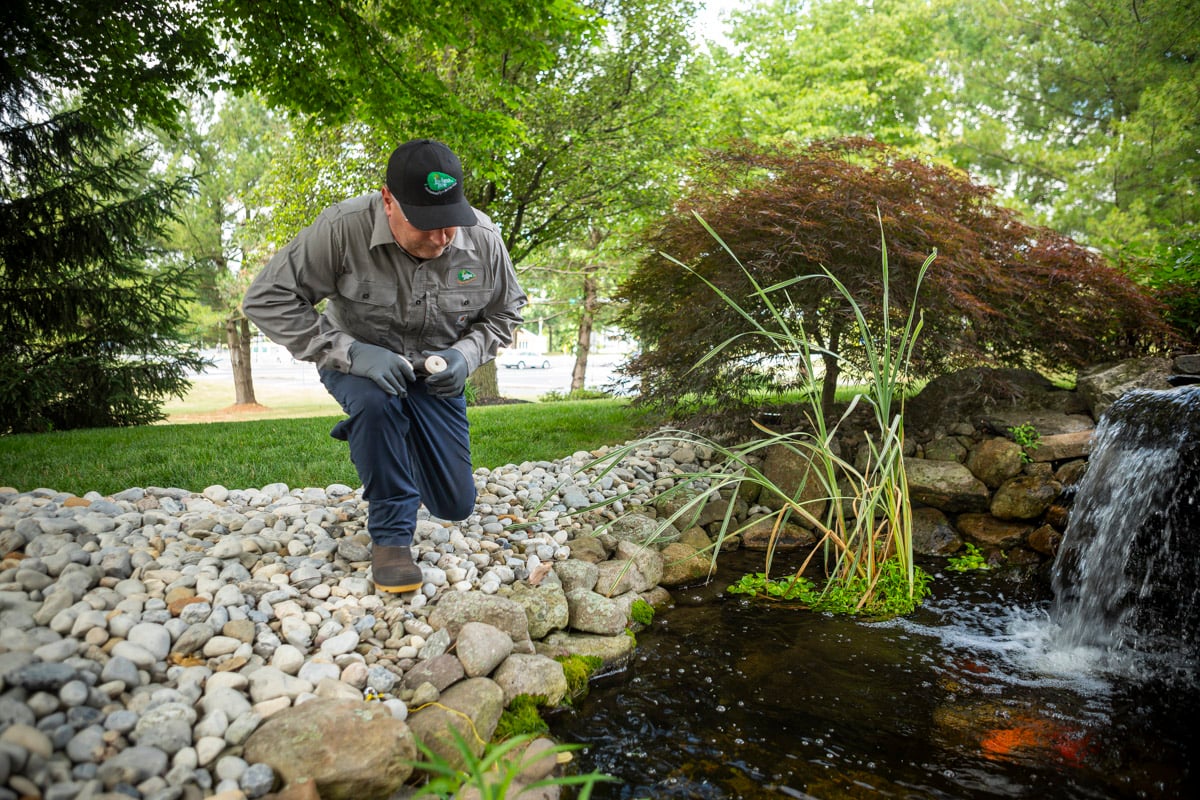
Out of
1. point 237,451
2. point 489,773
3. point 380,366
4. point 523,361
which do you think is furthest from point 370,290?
point 523,361

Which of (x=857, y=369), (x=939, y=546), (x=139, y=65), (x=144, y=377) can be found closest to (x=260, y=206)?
(x=144, y=377)

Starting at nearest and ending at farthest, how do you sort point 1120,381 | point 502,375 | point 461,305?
point 461,305 → point 1120,381 → point 502,375

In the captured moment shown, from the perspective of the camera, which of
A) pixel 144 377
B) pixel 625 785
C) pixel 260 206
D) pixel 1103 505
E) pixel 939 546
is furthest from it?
pixel 260 206

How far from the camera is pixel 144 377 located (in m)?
7.97

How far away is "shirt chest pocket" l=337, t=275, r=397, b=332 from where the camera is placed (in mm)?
2365

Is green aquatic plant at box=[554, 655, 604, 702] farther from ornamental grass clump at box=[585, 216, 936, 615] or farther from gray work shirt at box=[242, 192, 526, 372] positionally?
gray work shirt at box=[242, 192, 526, 372]

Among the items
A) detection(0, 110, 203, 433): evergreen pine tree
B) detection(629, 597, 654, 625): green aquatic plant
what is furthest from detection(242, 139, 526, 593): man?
detection(0, 110, 203, 433): evergreen pine tree

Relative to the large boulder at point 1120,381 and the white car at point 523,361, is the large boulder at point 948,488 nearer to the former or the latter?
the large boulder at point 1120,381

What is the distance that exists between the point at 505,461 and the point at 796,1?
1438 centimetres

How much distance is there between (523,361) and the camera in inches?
1148

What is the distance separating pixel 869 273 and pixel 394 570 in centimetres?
294

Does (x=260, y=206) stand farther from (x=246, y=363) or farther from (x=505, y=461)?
(x=505, y=461)

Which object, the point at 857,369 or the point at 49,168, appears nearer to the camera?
the point at 857,369

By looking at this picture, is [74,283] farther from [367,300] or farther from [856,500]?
[856,500]
